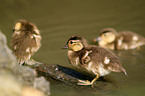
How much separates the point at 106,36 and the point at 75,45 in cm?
150

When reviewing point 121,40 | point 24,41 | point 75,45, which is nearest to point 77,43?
point 75,45

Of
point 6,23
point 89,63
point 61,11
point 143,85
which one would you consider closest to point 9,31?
point 6,23

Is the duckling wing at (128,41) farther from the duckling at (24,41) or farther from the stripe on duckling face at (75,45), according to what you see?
the duckling at (24,41)

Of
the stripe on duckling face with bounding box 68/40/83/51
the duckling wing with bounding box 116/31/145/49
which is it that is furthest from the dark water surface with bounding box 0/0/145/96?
the stripe on duckling face with bounding box 68/40/83/51

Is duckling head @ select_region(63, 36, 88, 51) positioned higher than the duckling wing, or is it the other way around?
duckling head @ select_region(63, 36, 88, 51)

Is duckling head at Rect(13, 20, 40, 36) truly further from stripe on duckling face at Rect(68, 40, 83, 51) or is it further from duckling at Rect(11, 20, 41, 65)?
stripe on duckling face at Rect(68, 40, 83, 51)

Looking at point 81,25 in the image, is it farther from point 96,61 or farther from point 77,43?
point 96,61

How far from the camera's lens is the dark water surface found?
257 cm

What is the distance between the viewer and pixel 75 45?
2.83 metres

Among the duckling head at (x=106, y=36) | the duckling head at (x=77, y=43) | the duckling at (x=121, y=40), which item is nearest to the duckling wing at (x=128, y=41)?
the duckling at (x=121, y=40)

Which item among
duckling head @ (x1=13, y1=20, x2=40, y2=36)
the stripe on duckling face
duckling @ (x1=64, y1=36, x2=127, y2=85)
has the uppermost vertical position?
duckling head @ (x1=13, y1=20, x2=40, y2=36)

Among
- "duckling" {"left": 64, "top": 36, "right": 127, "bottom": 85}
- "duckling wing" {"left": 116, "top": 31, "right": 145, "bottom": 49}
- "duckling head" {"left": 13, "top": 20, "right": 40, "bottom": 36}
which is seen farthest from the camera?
"duckling wing" {"left": 116, "top": 31, "right": 145, "bottom": 49}

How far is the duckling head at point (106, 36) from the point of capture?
4.16 metres

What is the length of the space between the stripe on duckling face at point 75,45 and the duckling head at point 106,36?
1.46 metres
